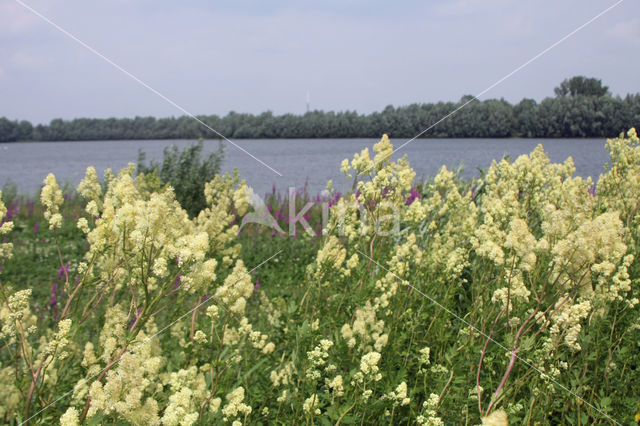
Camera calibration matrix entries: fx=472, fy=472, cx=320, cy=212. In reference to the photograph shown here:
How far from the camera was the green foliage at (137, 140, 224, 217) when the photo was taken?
8070 mm

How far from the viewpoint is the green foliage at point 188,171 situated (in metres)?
8.07

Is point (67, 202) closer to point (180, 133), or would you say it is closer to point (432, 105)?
point (180, 133)

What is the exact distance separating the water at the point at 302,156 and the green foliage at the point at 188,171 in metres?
0.59

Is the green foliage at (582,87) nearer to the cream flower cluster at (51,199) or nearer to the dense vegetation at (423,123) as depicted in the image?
the dense vegetation at (423,123)

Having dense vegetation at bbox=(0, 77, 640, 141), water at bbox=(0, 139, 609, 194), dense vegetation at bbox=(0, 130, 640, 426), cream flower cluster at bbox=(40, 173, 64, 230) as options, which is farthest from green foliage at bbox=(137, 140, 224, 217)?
cream flower cluster at bbox=(40, 173, 64, 230)

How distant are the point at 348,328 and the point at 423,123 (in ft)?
10.5

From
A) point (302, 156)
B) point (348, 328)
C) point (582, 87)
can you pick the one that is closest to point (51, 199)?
point (348, 328)

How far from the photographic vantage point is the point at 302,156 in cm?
488

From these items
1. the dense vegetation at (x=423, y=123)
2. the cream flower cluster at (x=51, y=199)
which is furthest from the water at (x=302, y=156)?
the cream flower cluster at (x=51, y=199)

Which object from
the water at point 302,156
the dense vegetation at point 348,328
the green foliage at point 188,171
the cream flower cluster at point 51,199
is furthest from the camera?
the green foliage at point 188,171

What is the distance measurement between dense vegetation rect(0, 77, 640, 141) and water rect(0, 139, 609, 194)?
0.17 m

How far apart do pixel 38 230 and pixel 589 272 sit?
24.9ft

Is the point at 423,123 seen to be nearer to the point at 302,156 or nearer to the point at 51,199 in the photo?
the point at 302,156

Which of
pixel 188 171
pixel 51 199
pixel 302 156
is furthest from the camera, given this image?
pixel 188 171
